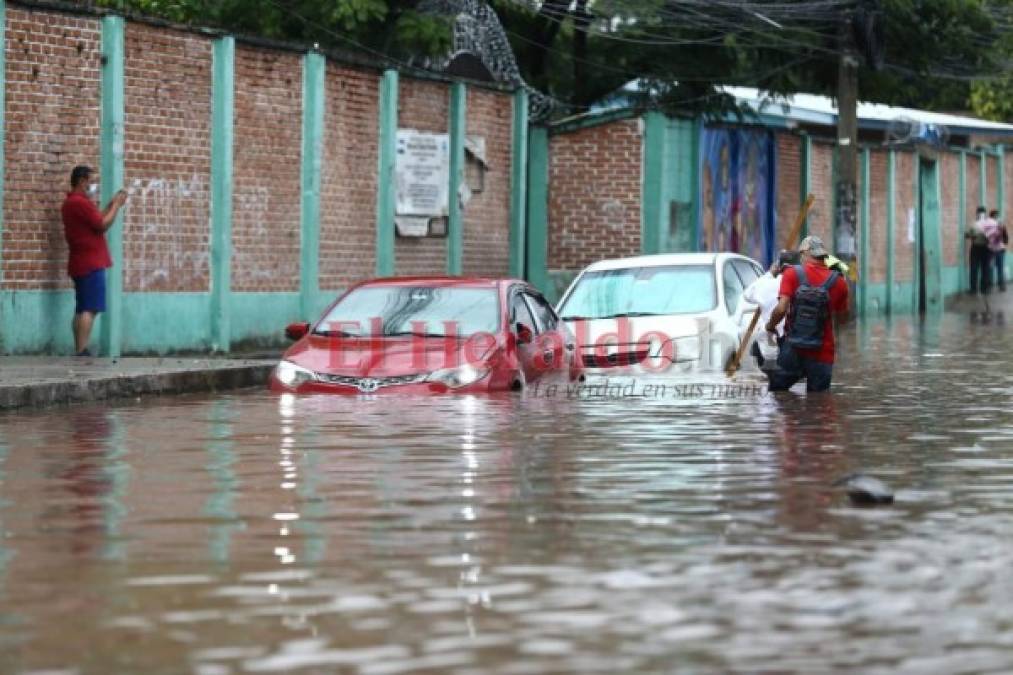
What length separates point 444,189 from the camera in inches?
1277

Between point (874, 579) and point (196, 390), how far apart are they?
13386mm

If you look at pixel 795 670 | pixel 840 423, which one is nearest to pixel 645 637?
pixel 795 670

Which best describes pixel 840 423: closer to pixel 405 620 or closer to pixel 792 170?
pixel 405 620

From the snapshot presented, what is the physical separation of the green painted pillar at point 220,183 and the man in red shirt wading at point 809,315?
837 centimetres

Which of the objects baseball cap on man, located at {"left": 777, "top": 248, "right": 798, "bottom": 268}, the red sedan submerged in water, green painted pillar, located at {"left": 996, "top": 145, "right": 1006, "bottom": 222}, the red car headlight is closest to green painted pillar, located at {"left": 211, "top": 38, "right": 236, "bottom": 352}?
the red sedan submerged in water

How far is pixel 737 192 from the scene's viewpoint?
135 feet

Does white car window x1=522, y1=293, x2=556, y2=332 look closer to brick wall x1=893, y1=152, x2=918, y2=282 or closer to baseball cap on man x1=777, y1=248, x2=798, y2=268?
baseball cap on man x1=777, y1=248, x2=798, y2=268

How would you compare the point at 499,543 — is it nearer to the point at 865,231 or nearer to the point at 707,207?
the point at 707,207

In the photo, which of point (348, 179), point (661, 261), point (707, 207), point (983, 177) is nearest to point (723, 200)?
point (707, 207)

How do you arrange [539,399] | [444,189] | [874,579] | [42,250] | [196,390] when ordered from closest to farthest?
[874,579]
[539,399]
[196,390]
[42,250]
[444,189]

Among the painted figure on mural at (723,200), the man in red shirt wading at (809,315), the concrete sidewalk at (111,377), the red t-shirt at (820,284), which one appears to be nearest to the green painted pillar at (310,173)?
the concrete sidewalk at (111,377)

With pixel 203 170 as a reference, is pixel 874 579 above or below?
below

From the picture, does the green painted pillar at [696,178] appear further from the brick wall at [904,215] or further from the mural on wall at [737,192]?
the brick wall at [904,215]

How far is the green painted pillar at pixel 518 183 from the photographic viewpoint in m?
35.6
